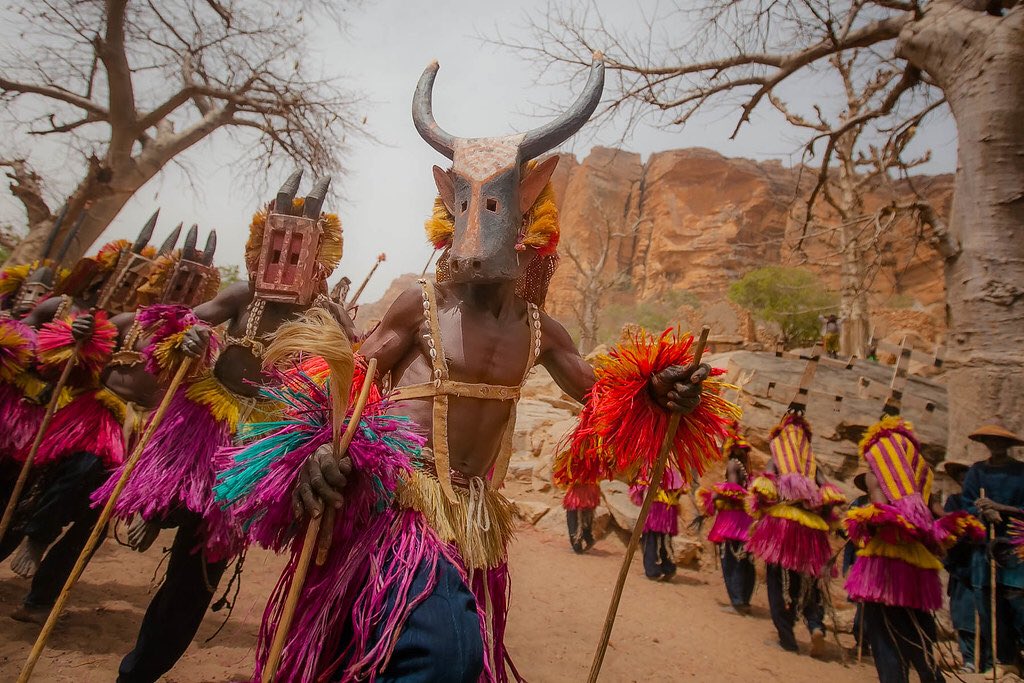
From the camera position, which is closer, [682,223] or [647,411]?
[647,411]

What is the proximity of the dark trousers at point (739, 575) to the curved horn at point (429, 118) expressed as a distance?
6.25m

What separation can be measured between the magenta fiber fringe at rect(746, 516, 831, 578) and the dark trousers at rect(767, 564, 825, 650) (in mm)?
135

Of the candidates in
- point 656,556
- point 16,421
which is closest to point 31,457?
point 16,421

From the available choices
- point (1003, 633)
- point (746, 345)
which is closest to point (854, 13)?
point (1003, 633)

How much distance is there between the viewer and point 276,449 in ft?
5.57

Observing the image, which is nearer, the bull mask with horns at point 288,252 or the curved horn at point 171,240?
the bull mask with horns at point 288,252

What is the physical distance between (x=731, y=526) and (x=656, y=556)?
147 cm

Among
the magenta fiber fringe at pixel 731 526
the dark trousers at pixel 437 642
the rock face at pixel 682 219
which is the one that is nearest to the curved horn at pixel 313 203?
the dark trousers at pixel 437 642

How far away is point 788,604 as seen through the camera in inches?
233

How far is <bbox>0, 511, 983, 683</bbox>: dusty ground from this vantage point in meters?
3.52

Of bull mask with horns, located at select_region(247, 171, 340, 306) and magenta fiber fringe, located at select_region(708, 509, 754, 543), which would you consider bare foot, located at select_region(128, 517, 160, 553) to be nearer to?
bull mask with horns, located at select_region(247, 171, 340, 306)

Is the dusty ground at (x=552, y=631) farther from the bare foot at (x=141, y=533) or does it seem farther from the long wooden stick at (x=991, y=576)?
the long wooden stick at (x=991, y=576)

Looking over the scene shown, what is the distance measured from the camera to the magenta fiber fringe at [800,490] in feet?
18.8

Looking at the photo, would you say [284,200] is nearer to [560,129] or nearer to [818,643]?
[560,129]
